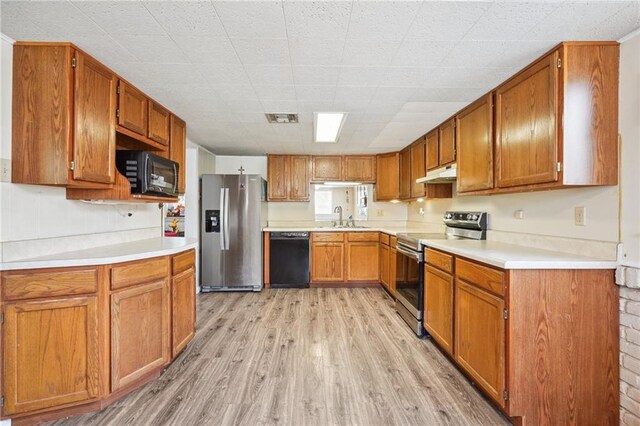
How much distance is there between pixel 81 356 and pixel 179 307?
70 cm

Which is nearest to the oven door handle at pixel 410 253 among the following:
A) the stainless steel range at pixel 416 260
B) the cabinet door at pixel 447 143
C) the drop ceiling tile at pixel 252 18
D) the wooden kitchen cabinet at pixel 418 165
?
the stainless steel range at pixel 416 260

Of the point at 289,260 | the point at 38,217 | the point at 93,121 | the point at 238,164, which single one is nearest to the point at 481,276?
the point at 93,121

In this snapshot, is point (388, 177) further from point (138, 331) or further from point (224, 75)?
point (138, 331)

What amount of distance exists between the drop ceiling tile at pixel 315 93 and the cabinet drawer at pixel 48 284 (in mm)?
1892

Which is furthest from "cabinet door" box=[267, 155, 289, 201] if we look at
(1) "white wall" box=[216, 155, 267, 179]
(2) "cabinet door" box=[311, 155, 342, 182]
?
(2) "cabinet door" box=[311, 155, 342, 182]

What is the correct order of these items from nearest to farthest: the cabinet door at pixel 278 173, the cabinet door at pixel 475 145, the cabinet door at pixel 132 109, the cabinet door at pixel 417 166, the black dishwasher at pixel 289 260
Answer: the cabinet door at pixel 132 109
the cabinet door at pixel 475 145
the cabinet door at pixel 417 166
the black dishwasher at pixel 289 260
the cabinet door at pixel 278 173

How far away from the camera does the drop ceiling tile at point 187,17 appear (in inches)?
56.1

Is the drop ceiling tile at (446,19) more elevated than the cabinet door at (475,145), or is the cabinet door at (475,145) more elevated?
the drop ceiling tile at (446,19)

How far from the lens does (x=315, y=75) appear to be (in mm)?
2121

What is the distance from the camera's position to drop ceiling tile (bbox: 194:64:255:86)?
79.0 inches

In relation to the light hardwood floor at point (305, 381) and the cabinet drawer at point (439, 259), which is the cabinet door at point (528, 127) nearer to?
the cabinet drawer at point (439, 259)

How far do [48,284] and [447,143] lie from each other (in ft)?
11.2

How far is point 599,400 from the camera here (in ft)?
5.33

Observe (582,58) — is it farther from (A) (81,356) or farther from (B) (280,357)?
(A) (81,356)
